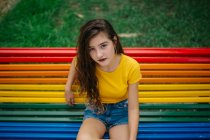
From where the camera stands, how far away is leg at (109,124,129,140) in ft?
9.45

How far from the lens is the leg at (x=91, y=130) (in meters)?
2.83

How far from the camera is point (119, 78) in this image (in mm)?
2914

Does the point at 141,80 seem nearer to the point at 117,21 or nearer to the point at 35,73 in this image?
the point at 35,73

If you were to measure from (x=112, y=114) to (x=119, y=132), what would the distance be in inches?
7.3

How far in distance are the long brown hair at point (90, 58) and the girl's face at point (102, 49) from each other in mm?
29

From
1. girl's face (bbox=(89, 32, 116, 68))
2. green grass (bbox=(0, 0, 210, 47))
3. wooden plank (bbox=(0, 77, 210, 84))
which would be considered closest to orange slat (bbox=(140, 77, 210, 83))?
wooden plank (bbox=(0, 77, 210, 84))

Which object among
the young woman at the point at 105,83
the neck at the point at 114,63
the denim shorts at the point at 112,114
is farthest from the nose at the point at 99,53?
the denim shorts at the point at 112,114

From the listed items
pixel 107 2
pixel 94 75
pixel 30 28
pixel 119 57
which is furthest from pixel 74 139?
pixel 107 2

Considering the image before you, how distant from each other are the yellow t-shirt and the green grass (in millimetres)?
2261

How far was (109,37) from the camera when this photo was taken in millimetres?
2732

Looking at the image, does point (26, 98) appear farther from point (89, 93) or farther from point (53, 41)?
point (53, 41)

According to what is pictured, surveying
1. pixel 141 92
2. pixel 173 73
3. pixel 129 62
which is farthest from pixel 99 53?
pixel 173 73

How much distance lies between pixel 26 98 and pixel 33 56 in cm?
42

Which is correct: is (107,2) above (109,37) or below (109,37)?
above
